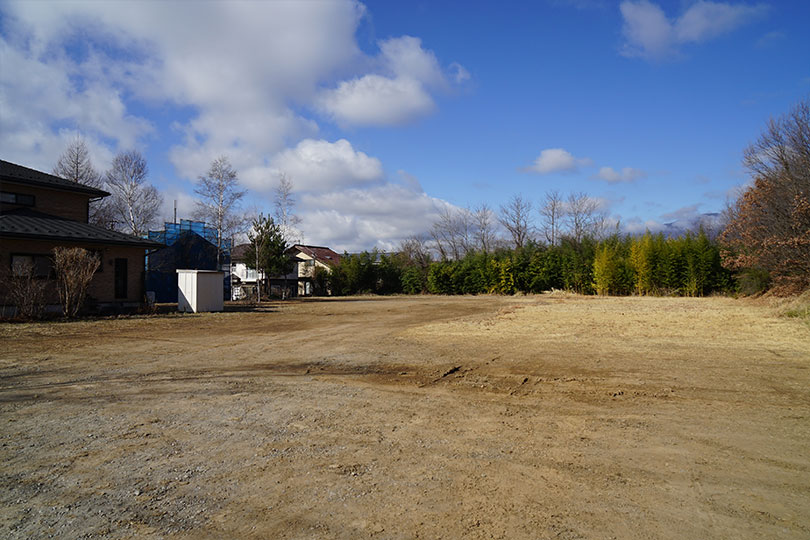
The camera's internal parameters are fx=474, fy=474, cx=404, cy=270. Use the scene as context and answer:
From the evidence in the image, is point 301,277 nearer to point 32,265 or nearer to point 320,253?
point 320,253

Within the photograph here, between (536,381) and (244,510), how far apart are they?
4367 millimetres

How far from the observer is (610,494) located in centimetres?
301

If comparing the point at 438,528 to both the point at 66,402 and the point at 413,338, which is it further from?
the point at 413,338

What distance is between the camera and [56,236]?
52.4 ft

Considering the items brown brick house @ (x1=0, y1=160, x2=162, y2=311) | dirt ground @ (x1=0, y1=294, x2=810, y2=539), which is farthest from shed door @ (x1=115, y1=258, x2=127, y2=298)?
dirt ground @ (x1=0, y1=294, x2=810, y2=539)

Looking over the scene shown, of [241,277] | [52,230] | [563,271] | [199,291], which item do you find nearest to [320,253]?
[241,277]

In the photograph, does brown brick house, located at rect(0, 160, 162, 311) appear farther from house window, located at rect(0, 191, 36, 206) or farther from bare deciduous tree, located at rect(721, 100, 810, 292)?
bare deciduous tree, located at rect(721, 100, 810, 292)

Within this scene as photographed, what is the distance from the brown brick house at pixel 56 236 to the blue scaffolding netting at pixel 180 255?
8.12 m

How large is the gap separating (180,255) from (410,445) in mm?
29543

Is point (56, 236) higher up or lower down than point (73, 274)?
higher up

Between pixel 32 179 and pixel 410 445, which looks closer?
pixel 410 445

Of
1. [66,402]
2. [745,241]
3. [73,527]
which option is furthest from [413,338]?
[745,241]

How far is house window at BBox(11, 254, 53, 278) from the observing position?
14.4 meters

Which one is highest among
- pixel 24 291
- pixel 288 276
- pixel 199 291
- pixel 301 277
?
pixel 288 276
